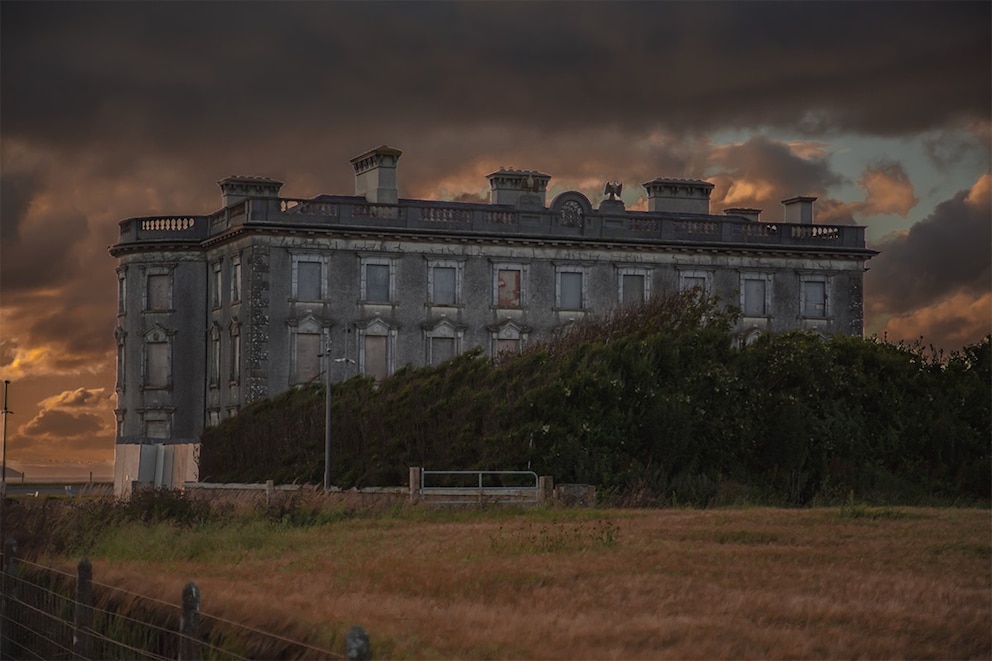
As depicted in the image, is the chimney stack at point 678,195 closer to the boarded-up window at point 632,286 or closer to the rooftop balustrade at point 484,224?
the rooftop balustrade at point 484,224

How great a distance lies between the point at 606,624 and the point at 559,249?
172 feet

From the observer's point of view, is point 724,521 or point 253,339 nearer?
point 724,521

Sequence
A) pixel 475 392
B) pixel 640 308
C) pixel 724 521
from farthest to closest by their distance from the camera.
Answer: pixel 640 308
pixel 475 392
pixel 724 521

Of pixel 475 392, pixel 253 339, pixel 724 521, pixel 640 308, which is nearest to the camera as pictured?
pixel 724 521

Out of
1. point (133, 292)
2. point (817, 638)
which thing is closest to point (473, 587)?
point (817, 638)

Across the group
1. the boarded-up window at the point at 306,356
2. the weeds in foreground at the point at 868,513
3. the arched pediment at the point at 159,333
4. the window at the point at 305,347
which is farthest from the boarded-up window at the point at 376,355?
the weeds in foreground at the point at 868,513

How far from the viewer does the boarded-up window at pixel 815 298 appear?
7206 centimetres

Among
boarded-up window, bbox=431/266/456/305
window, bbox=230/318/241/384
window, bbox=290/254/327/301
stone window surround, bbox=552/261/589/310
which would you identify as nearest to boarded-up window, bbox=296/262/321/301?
window, bbox=290/254/327/301

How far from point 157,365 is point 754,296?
87.1ft

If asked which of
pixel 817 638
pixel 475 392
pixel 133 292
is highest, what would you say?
pixel 133 292

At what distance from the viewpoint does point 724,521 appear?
94.9 feet

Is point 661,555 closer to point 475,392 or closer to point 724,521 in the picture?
point 724,521

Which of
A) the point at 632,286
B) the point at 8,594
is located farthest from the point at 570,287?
the point at 8,594

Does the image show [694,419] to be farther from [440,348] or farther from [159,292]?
Result: [159,292]
